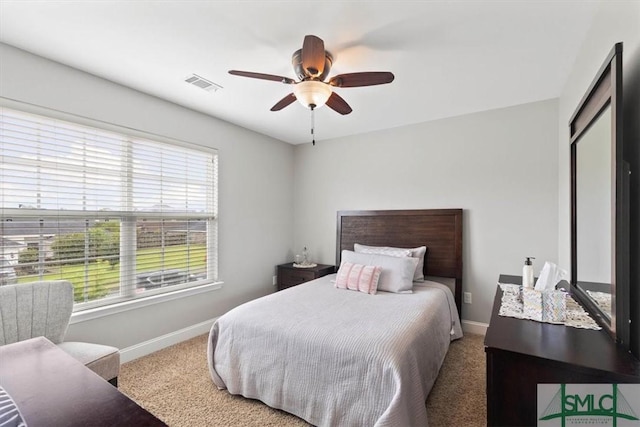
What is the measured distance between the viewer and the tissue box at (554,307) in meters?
1.42

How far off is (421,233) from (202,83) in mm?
2785

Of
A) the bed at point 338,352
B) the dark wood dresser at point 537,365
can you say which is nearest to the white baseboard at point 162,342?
the bed at point 338,352

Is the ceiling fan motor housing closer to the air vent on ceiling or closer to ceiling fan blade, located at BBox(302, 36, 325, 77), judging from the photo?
ceiling fan blade, located at BBox(302, 36, 325, 77)

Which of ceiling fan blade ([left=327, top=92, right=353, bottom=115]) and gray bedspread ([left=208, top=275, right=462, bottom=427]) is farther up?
ceiling fan blade ([left=327, top=92, right=353, bottom=115])

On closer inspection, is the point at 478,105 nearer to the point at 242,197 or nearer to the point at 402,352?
the point at 402,352

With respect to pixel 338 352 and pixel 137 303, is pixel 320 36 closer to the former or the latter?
pixel 338 352

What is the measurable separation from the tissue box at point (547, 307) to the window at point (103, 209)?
301 centimetres

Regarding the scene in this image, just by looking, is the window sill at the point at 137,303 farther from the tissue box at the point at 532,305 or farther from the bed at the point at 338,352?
the tissue box at the point at 532,305

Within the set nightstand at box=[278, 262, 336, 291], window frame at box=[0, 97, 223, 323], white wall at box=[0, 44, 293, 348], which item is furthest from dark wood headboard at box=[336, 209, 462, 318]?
window frame at box=[0, 97, 223, 323]

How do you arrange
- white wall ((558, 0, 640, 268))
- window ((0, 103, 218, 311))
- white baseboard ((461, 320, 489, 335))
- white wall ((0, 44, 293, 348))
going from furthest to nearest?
1. white baseboard ((461, 320, 489, 335))
2. white wall ((0, 44, 293, 348))
3. window ((0, 103, 218, 311))
4. white wall ((558, 0, 640, 268))

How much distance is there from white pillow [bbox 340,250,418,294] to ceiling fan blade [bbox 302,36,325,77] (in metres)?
1.98

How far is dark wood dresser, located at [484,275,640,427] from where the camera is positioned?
3.34 feet

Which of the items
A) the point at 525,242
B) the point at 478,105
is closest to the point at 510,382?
the point at 525,242

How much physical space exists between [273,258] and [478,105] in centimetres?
316
